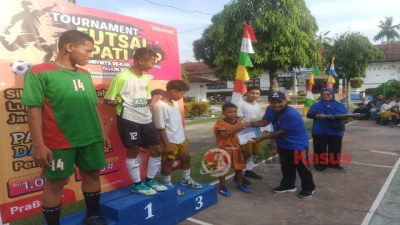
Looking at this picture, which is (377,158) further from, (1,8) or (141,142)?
(1,8)

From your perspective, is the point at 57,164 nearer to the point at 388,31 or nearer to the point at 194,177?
the point at 194,177

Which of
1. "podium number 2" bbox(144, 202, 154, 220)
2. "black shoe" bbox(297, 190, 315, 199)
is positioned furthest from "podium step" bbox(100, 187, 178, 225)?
"black shoe" bbox(297, 190, 315, 199)

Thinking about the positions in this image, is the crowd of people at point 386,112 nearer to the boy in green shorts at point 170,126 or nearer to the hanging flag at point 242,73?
the hanging flag at point 242,73

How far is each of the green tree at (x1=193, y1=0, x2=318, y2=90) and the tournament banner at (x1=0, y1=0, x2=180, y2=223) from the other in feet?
13.9

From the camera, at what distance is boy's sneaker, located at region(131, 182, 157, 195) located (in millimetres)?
3748

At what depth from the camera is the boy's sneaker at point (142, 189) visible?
12.3 feet

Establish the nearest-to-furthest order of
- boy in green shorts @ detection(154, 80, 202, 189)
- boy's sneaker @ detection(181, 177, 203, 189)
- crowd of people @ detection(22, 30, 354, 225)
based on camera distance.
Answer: crowd of people @ detection(22, 30, 354, 225) < boy in green shorts @ detection(154, 80, 202, 189) < boy's sneaker @ detection(181, 177, 203, 189)

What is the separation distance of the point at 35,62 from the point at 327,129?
4.92m

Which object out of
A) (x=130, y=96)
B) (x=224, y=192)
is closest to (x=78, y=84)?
(x=130, y=96)

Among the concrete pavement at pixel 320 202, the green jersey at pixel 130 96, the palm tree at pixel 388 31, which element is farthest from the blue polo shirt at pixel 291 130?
the palm tree at pixel 388 31

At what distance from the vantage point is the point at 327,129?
6105 mm

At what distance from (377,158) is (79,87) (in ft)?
21.5

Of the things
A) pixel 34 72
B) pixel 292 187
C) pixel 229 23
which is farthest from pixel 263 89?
pixel 34 72

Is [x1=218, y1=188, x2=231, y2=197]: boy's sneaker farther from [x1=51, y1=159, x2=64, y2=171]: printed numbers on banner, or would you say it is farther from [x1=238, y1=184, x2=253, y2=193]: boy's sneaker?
[x1=51, y1=159, x2=64, y2=171]: printed numbers on banner
